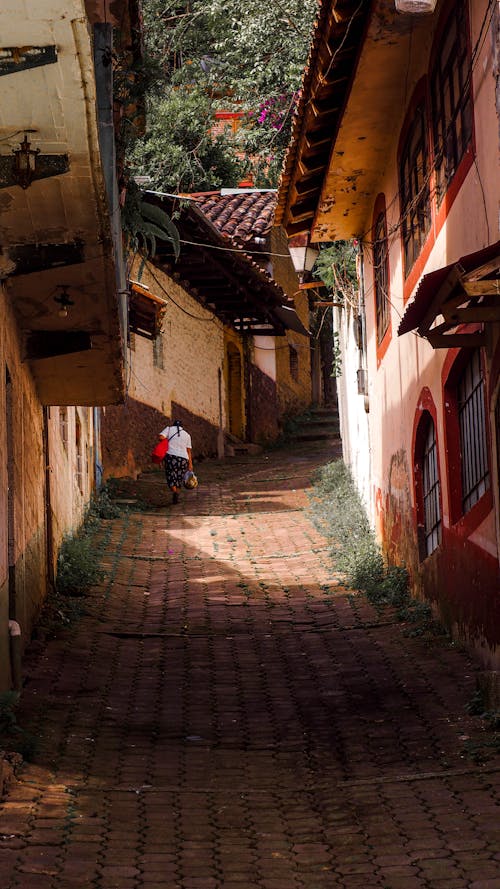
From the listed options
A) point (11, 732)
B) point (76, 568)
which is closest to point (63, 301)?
point (11, 732)

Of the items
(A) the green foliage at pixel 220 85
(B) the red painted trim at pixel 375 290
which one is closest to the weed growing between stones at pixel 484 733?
(B) the red painted trim at pixel 375 290

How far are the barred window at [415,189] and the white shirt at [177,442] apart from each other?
8.09 meters

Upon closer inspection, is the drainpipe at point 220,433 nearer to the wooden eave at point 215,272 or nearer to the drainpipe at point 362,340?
the wooden eave at point 215,272

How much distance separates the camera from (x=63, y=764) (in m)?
6.72

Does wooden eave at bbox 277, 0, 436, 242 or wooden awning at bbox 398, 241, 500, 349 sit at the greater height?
wooden eave at bbox 277, 0, 436, 242

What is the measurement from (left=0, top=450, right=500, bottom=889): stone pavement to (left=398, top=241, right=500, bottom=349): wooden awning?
2.53 metres

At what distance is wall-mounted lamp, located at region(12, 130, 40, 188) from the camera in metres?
6.10

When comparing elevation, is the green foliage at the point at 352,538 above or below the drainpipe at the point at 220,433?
below

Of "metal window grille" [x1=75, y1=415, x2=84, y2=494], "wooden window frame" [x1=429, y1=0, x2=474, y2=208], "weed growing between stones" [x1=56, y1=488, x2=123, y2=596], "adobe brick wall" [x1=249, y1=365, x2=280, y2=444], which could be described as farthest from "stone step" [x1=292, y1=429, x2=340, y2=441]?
"wooden window frame" [x1=429, y1=0, x2=474, y2=208]

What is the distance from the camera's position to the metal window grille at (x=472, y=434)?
8.33m

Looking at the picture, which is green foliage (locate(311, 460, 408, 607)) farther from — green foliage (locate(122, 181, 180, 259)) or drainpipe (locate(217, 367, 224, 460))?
drainpipe (locate(217, 367, 224, 460))

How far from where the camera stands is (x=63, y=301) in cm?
844

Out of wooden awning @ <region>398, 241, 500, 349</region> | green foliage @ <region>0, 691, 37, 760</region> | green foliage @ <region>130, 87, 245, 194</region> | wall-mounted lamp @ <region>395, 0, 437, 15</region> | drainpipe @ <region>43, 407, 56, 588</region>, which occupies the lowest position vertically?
green foliage @ <region>0, 691, 37, 760</region>

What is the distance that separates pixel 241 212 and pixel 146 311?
8360 mm
